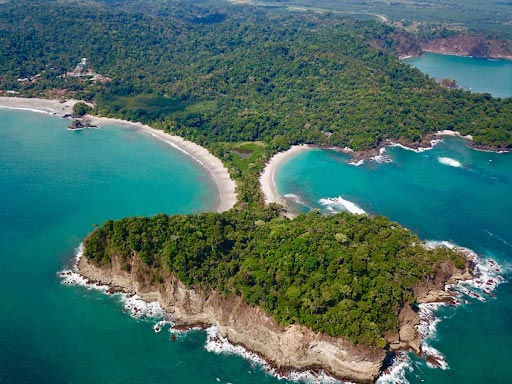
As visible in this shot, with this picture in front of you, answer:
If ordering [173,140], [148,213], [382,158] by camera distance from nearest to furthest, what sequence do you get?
[148,213]
[382,158]
[173,140]

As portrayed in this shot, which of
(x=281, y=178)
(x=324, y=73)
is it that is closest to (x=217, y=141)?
(x=281, y=178)

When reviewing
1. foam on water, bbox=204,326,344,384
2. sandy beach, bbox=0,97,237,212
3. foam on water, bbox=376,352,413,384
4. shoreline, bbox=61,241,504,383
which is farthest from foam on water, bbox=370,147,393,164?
foam on water, bbox=204,326,344,384

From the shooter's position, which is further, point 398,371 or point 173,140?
point 173,140

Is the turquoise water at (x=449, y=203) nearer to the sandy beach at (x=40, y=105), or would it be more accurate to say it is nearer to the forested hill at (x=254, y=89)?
the forested hill at (x=254, y=89)

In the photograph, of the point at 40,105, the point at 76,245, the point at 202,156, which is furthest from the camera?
the point at 40,105

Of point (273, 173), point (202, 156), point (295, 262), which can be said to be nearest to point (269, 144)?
point (273, 173)

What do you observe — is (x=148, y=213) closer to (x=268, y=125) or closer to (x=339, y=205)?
(x=339, y=205)

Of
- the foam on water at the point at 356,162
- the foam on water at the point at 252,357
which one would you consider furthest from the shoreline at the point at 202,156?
the foam on water at the point at 356,162
